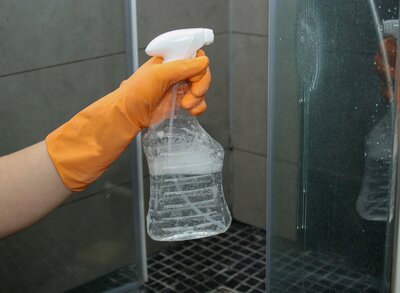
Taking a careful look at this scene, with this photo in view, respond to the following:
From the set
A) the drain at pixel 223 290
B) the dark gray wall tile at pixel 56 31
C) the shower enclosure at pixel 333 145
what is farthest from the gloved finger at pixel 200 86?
the drain at pixel 223 290

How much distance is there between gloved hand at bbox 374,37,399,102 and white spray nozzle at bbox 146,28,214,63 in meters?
0.32

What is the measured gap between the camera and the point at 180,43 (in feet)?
3.71

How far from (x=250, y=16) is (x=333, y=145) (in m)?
1.11

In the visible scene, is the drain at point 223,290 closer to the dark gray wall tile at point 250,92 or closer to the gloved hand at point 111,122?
the dark gray wall tile at point 250,92

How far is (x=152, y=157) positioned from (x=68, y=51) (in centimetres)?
66

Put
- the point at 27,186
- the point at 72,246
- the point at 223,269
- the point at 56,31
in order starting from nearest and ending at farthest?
1. the point at 27,186
2. the point at 56,31
3. the point at 72,246
4. the point at 223,269

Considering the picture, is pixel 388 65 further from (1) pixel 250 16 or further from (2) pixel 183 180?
(1) pixel 250 16

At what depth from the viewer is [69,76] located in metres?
1.83

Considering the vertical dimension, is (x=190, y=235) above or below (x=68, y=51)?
below

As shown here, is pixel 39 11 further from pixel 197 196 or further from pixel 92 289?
pixel 92 289

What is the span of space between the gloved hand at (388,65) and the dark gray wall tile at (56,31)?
964mm

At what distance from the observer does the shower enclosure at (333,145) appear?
1.16 m

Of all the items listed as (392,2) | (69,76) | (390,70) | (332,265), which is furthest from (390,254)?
(69,76)

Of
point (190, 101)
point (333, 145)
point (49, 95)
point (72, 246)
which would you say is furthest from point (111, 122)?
point (72, 246)
